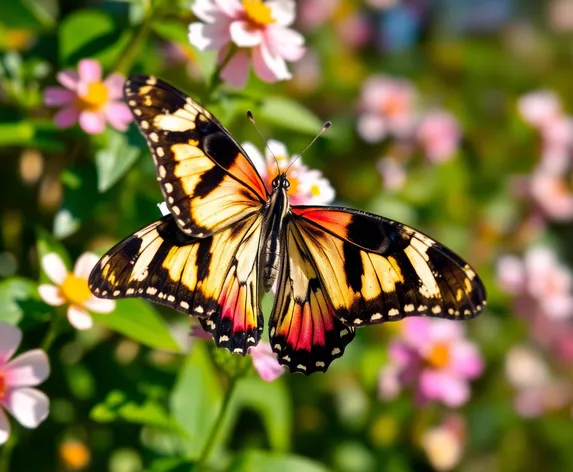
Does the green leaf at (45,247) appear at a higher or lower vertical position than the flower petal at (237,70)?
lower

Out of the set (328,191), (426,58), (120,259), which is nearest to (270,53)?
(328,191)

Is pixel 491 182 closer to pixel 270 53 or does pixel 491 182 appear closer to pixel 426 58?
pixel 426 58

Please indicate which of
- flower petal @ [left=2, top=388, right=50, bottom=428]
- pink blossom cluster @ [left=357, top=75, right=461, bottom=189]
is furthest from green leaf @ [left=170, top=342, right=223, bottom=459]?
pink blossom cluster @ [left=357, top=75, right=461, bottom=189]

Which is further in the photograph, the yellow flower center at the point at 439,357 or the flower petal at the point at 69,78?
the yellow flower center at the point at 439,357

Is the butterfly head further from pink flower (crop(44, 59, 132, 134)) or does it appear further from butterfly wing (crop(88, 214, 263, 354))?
pink flower (crop(44, 59, 132, 134))

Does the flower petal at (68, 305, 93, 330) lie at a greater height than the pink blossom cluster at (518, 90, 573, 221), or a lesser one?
lesser

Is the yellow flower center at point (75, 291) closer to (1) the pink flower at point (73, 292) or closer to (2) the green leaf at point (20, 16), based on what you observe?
(1) the pink flower at point (73, 292)

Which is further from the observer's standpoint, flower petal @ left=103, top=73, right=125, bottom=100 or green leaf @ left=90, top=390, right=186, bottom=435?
flower petal @ left=103, top=73, right=125, bottom=100

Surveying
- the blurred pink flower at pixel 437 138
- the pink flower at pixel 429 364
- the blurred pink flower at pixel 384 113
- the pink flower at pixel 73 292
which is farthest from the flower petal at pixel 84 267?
the blurred pink flower at pixel 437 138
